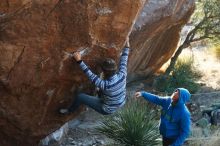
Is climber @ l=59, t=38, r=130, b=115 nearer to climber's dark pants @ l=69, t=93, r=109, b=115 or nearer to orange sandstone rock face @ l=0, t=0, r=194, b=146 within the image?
climber's dark pants @ l=69, t=93, r=109, b=115

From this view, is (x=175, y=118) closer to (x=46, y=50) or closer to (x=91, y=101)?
(x=91, y=101)

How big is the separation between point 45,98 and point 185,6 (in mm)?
6853

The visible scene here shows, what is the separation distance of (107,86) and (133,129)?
6.25 ft

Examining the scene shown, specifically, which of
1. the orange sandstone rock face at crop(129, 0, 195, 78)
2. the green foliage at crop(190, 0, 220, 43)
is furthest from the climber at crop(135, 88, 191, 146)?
the green foliage at crop(190, 0, 220, 43)

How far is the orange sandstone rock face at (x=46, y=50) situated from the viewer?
25.6ft

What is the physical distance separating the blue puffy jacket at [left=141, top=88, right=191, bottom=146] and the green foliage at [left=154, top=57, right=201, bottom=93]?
8977 millimetres

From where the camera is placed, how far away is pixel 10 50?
7953 millimetres

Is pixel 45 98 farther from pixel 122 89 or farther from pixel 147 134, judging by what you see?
pixel 147 134

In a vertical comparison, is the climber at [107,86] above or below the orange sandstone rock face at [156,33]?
below

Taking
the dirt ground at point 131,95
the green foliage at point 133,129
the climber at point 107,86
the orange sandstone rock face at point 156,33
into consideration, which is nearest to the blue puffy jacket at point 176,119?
the climber at point 107,86

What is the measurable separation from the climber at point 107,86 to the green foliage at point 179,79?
28.0 ft

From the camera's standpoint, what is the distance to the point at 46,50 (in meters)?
8.18

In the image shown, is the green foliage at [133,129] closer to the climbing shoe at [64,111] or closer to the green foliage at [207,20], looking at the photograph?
the climbing shoe at [64,111]

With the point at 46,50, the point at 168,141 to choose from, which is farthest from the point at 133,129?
the point at 46,50
